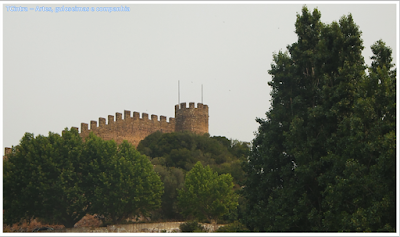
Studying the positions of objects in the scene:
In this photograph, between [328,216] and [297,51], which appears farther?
[297,51]

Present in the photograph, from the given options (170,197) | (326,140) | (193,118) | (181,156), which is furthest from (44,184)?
(193,118)

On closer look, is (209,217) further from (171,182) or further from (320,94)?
(320,94)

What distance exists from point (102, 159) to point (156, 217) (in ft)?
21.2

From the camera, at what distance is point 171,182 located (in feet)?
127

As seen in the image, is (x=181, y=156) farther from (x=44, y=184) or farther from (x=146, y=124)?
(x=44, y=184)

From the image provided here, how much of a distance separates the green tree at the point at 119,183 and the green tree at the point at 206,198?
2143mm

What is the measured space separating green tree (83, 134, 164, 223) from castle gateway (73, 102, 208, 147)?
15574 millimetres

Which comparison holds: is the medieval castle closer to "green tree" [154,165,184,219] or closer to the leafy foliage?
the leafy foliage

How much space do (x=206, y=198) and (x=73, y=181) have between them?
9.97 meters

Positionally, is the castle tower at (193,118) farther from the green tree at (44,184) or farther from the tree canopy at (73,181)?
the green tree at (44,184)

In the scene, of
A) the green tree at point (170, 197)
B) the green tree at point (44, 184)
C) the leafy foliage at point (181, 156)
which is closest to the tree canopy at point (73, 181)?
the green tree at point (44, 184)

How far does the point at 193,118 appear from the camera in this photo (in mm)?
54812

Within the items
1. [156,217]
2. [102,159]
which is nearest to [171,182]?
[156,217]

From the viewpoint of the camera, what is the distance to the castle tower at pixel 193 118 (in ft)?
179
